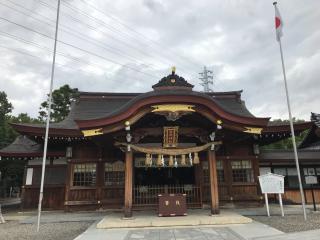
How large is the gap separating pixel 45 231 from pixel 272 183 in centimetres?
871

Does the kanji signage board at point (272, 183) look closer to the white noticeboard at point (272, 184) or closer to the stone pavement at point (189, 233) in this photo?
the white noticeboard at point (272, 184)

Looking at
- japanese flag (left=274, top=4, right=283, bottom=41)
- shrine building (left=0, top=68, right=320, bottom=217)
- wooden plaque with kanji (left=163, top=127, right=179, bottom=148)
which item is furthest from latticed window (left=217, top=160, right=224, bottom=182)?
japanese flag (left=274, top=4, right=283, bottom=41)

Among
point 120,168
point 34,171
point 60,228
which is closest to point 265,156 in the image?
point 120,168

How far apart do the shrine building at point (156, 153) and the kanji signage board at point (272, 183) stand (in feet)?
6.37

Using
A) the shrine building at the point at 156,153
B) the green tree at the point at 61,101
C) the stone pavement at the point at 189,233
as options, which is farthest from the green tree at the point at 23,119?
the stone pavement at the point at 189,233

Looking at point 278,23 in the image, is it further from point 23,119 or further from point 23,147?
point 23,119

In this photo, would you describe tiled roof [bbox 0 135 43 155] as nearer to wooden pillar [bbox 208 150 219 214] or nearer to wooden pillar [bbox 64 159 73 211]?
wooden pillar [bbox 64 159 73 211]

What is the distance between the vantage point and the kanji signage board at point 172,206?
1029 cm

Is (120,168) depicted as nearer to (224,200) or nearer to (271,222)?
(224,200)

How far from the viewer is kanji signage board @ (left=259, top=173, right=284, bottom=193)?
10844 mm

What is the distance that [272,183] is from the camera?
10992 mm

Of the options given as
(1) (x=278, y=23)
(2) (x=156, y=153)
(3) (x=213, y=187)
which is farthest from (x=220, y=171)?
(1) (x=278, y=23)

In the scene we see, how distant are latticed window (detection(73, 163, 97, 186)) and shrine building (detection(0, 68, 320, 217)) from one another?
0.16ft

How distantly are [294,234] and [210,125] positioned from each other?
5.00m
